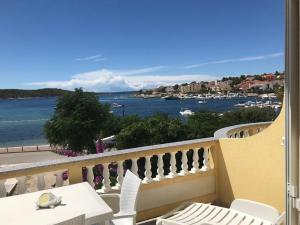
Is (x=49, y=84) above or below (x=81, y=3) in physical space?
below

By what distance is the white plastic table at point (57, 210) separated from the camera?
2646 millimetres

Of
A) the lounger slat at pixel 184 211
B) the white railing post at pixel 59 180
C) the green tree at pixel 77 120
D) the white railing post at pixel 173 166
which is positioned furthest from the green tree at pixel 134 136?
the white railing post at pixel 59 180

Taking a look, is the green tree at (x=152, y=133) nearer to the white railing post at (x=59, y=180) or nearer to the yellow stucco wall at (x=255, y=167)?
the yellow stucco wall at (x=255, y=167)

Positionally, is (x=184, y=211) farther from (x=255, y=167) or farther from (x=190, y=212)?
(x=255, y=167)

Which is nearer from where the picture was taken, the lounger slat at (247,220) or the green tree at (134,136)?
the lounger slat at (247,220)

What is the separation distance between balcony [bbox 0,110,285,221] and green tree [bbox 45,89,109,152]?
18578 mm

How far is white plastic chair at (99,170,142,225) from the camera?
331 cm

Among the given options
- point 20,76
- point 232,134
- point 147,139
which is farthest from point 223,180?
point 20,76

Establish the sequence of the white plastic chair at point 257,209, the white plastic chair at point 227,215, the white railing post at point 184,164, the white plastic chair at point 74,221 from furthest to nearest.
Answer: the white railing post at point 184,164
the white plastic chair at point 227,215
the white plastic chair at point 257,209
the white plastic chair at point 74,221

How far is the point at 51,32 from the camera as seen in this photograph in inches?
3041

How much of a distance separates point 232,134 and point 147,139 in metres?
9.57

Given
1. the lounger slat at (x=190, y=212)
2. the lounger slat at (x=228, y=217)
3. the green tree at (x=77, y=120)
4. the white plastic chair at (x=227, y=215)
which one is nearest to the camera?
the white plastic chair at (x=227, y=215)

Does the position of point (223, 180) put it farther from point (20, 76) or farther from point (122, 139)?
point (20, 76)

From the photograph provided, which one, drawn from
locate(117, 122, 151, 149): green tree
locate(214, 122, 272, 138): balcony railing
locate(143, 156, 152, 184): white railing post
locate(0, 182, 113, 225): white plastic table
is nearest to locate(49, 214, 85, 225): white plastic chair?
locate(0, 182, 113, 225): white plastic table
